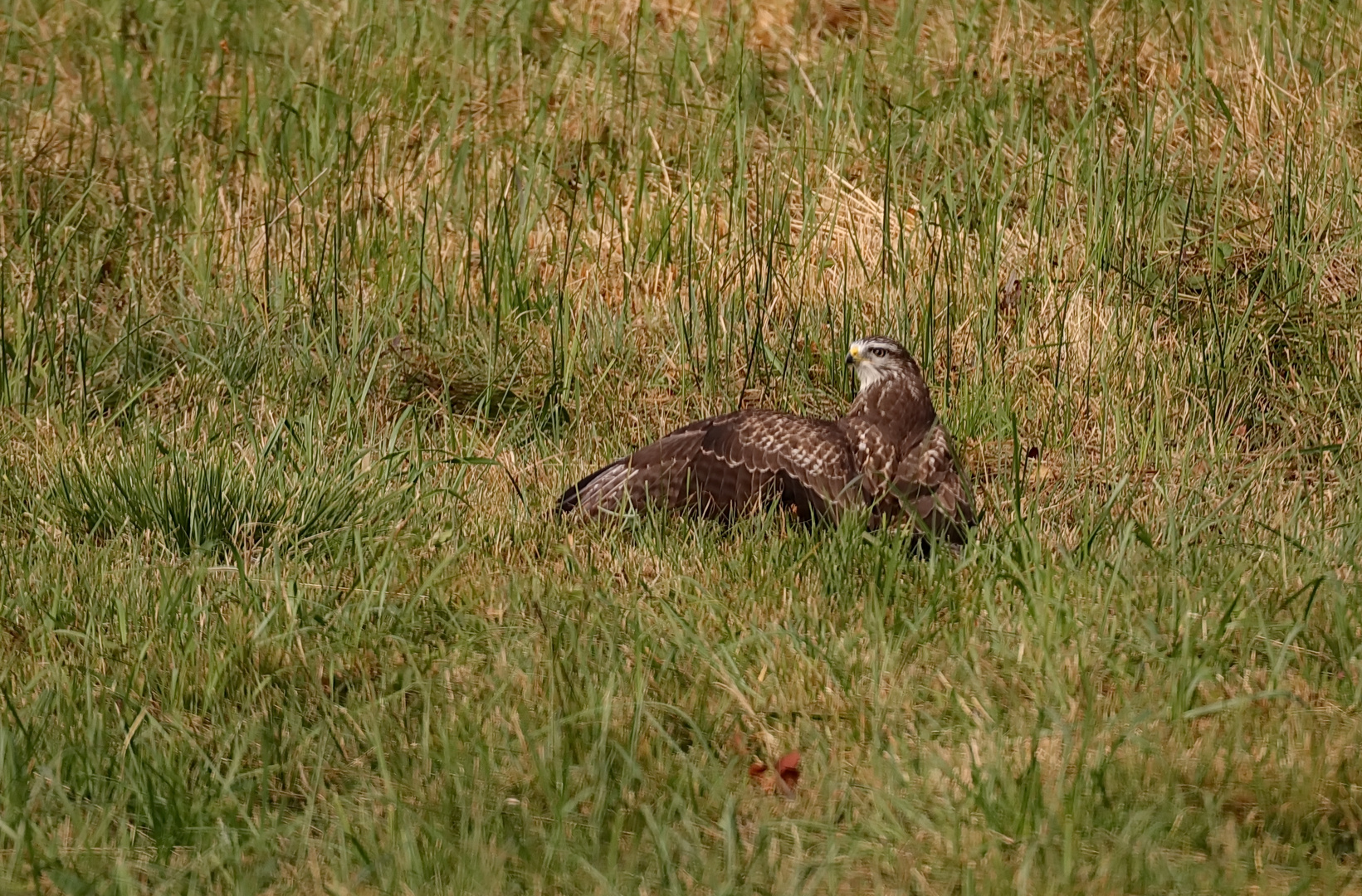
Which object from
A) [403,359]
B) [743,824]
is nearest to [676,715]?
[743,824]

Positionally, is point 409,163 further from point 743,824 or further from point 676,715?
point 743,824

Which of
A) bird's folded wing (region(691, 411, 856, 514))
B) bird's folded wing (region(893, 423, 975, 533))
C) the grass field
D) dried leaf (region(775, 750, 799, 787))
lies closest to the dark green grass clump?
the grass field

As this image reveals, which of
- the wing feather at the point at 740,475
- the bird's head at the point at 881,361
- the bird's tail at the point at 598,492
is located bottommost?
the bird's tail at the point at 598,492

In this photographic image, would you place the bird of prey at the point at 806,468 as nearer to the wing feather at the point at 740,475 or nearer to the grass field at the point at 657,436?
the wing feather at the point at 740,475

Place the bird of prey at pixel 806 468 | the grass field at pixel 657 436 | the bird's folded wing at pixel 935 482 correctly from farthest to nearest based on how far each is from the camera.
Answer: the bird of prey at pixel 806 468 < the bird's folded wing at pixel 935 482 < the grass field at pixel 657 436

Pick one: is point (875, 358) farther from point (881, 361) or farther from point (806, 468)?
point (806, 468)

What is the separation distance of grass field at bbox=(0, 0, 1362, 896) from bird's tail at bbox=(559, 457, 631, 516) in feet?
0.41

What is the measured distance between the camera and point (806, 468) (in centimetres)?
457

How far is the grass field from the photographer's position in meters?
2.76

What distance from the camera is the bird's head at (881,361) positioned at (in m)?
4.88

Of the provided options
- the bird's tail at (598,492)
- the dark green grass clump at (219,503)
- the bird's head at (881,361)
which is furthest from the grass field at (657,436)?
the bird's head at (881,361)

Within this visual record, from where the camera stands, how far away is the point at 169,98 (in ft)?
22.5

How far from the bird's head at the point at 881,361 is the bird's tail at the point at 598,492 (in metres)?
0.82

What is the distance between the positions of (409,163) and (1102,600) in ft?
14.0
